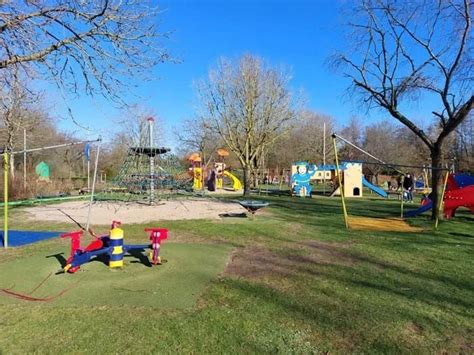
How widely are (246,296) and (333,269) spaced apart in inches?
86.0

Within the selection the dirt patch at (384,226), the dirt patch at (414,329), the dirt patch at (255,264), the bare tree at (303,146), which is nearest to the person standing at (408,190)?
Result: the dirt patch at (384,226)

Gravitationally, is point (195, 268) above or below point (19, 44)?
below

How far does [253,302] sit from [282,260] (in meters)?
2.67

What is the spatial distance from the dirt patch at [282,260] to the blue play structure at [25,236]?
5.02 m

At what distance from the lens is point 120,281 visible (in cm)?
620

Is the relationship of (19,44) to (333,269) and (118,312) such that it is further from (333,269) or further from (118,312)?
(333,269)

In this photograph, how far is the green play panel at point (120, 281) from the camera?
5402 mm

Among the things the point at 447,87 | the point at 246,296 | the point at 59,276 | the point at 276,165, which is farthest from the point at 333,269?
the point at 276,165

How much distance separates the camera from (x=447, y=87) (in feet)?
46.9

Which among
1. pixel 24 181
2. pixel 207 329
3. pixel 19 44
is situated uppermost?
pixel 19 44

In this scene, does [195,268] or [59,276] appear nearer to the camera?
[59,276]

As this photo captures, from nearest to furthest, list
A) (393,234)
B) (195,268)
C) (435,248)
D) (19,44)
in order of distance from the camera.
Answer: (195,268)
(19,44)
(435,248)
(393,234)

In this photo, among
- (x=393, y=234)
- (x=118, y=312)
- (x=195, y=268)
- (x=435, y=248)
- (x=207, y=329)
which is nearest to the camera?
(x=207, y=329)

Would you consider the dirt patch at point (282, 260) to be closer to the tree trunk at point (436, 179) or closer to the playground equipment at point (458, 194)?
the tree trunk at point (436, 179)
